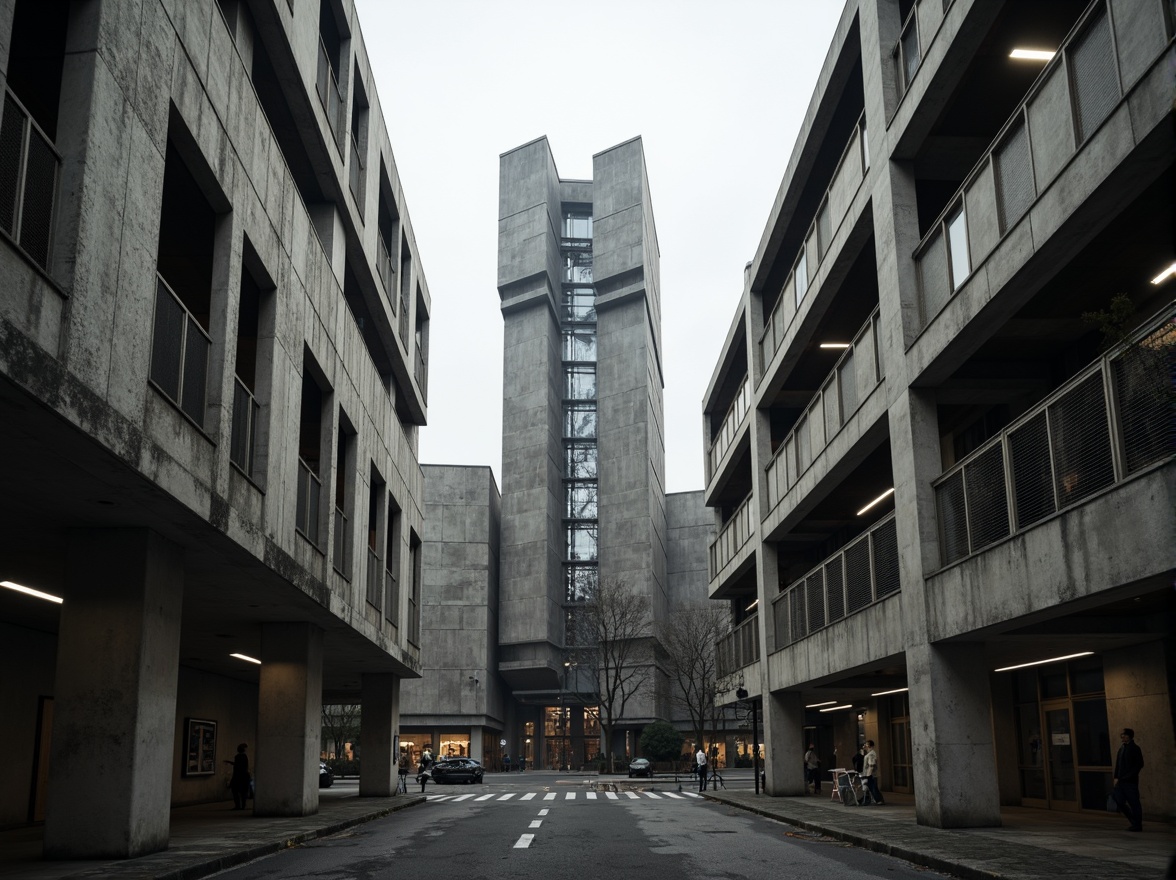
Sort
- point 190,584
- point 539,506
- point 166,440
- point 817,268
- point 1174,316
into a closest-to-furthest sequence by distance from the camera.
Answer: point 1174,316, point 166,440, point 190,584, point 817,268, point 539,506

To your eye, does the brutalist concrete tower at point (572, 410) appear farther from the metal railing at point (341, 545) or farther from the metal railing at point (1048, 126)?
the metal railing at point (1048, 126)

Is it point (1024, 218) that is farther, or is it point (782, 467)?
point (782, 467)

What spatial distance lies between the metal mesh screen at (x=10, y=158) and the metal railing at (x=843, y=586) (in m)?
15.5

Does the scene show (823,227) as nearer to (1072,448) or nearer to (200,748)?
(1072,448)

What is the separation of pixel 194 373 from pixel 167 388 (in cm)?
120

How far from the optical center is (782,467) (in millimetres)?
29484

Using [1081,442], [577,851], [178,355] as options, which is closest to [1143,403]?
[1081,442]

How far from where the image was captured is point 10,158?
9.45 m

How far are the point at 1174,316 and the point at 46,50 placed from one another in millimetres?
13283

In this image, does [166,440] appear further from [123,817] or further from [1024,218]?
[1024,218]

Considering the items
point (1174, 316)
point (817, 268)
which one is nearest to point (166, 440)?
point (1174, 316)

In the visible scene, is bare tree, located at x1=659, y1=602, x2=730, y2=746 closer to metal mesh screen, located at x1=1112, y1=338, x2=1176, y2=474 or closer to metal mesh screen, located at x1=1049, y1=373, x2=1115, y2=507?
metal mesh screen, located at x1=1049, y1=373, x2=1115, y2=507

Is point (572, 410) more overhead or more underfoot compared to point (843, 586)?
more overhead

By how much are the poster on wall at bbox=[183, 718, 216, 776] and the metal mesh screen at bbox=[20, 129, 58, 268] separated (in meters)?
22.0
